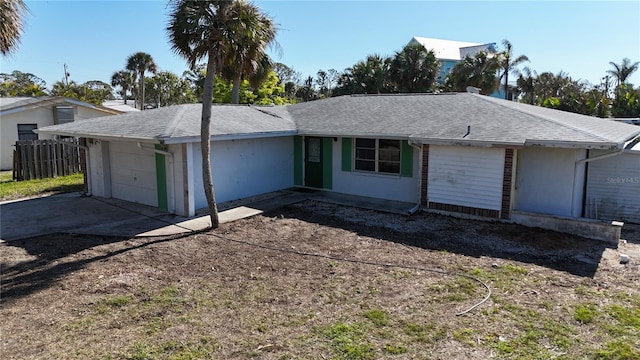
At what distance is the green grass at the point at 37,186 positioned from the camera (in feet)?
50.2

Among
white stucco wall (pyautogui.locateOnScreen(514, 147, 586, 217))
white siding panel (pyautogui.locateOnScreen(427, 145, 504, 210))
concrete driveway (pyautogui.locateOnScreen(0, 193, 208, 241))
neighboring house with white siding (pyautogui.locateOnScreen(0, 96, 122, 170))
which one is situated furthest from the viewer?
neighboring house with white siding (pyautogui.locateOnScreen(0, 96, 122, 170))

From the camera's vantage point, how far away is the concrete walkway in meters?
10.6

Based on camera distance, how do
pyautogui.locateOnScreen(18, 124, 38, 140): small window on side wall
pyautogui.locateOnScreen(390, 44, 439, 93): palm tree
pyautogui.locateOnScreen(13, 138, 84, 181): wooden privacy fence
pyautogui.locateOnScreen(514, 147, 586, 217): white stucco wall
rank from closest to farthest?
pyautogui.locateOnScreen(514, 147, 586, 217): white stucco wall < pyautogui.locateOnScreen(13, 138, 84, 181): wooden privacy fence < pyautogui.locateOnScreen(18, 124, 38, 140): small window on side wall < pyautogui.locateOnScreen(390, 44, 439, 93): palm tree

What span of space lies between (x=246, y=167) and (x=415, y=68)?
20503 millimetres

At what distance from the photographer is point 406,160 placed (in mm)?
13555

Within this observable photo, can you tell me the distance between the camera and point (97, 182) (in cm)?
1475

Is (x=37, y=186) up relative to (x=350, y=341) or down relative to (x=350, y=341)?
up

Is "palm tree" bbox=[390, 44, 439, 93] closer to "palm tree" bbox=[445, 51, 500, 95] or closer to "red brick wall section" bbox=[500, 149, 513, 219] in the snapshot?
"palm tree" bbox=[445, 51, 500, 95]

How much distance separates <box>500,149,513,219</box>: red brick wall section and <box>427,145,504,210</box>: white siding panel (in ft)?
0.26

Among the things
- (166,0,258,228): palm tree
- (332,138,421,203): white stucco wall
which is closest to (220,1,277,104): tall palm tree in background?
(166,0,258,228): palm tree

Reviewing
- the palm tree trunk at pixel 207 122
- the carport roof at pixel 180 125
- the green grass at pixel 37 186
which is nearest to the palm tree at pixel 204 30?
the palm tree trunk at pixel 207 122

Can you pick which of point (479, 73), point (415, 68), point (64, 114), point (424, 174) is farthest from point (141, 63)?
point (424, 174)

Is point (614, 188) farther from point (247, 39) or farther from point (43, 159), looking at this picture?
point (43, 159)

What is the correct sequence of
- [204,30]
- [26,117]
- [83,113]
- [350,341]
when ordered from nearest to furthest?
[350,341], [204,30], [26,117], [83,113]
